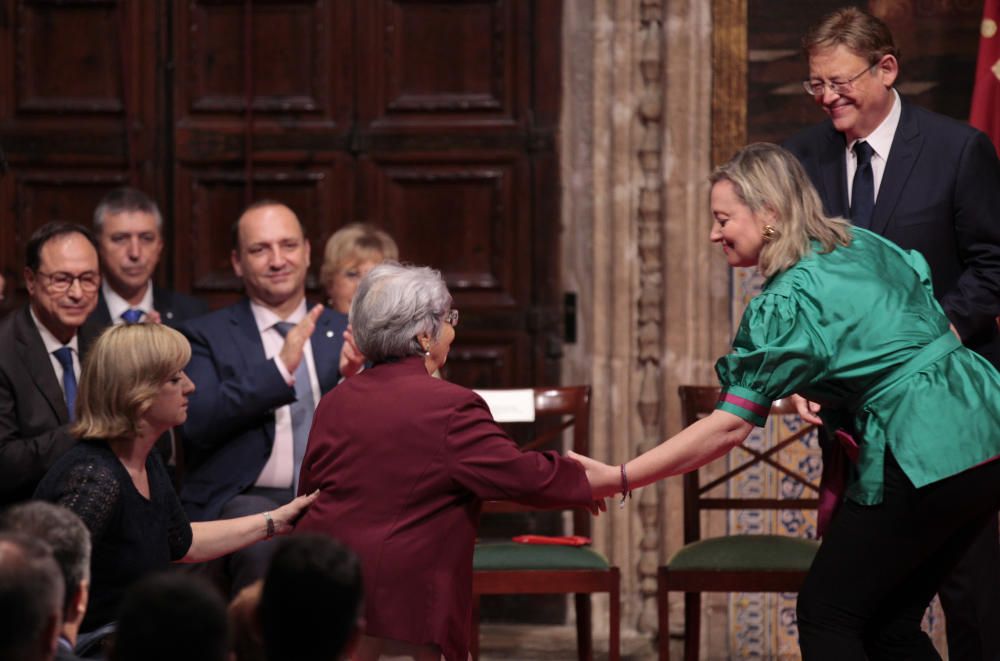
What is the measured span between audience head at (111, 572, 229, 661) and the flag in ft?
12.1

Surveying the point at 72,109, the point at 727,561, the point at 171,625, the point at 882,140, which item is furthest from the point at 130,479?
the point at 72,109

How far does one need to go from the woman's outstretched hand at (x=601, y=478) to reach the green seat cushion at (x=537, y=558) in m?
1.06

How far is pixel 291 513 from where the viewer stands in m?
3.16

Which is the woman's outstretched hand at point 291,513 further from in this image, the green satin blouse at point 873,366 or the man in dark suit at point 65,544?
the green satin blouse at point 873,366

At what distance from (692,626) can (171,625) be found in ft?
9.42

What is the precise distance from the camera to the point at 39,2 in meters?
5.33

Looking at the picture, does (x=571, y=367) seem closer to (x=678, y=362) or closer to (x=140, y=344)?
(x=678, y=362)

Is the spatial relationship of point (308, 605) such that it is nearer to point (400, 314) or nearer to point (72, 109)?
point (400, 314)

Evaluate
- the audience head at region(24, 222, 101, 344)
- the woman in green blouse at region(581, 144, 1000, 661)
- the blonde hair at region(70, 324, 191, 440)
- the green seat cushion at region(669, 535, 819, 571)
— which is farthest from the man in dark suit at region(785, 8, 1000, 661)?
the audience head at region(24, 222, 101, 344)

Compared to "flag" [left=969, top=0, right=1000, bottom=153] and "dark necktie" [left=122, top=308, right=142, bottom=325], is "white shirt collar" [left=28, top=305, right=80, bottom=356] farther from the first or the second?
"flag" [left=969, top=0, right=1000, bottom=153]

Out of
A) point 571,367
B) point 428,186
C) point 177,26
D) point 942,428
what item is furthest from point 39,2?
point 942,428

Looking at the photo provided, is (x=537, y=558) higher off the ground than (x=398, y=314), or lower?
lower

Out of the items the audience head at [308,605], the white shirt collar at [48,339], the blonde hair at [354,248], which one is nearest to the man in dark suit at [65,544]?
the audience head at [308,605]

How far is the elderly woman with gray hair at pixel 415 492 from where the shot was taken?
9.61 ft
